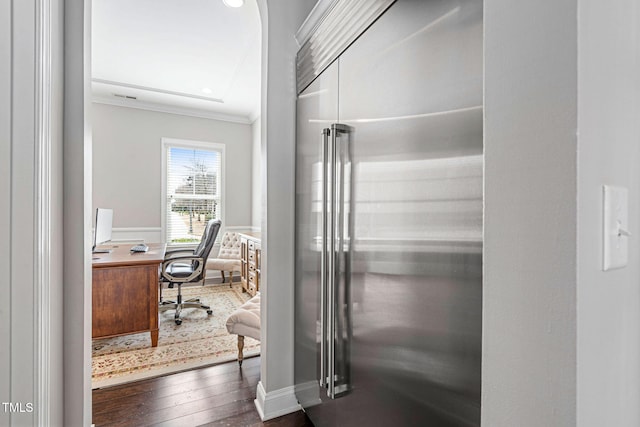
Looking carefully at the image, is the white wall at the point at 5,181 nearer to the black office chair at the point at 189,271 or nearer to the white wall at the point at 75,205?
the white wall at the point at 75,205

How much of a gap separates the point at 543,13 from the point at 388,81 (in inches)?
23.6

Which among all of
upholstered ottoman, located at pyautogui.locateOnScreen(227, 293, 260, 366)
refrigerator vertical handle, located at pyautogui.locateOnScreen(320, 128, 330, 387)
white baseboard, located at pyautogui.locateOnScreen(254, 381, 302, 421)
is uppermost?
refrigerator vertical handle, located at pyautogui.locateOnScreen(320, 128, 330, 387)

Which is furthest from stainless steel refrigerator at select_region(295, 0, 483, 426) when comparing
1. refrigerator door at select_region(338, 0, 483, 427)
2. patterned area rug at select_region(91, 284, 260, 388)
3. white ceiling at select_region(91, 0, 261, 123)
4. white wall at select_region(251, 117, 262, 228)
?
white wall at select_region(251, 117, 262, 228)

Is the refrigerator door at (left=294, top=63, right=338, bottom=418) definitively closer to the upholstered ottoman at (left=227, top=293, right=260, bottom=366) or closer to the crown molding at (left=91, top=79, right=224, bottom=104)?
the upholstered ottoman at (left=227, top=293, right=260, bottom=366)

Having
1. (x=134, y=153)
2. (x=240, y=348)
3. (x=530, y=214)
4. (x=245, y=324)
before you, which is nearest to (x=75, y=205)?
(x=245, y=324)

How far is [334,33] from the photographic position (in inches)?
55.3

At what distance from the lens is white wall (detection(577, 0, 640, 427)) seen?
433 millimetres

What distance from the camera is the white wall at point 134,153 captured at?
15.3ft

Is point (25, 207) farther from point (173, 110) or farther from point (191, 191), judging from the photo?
point (173, 110)

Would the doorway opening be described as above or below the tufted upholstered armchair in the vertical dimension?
above

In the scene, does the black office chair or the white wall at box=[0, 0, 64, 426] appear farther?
the black office chair

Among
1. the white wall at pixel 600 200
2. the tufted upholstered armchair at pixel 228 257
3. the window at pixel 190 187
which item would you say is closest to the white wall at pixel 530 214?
the white wall at pixel 600 200

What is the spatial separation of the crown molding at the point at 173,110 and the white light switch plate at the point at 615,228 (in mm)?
5568

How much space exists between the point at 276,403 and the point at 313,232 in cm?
104
